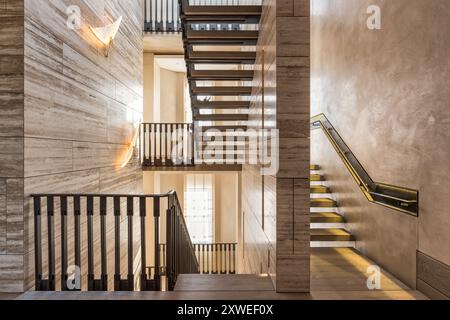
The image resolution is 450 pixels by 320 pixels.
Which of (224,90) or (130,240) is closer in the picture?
(130,240)

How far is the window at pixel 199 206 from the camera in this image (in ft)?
35.7

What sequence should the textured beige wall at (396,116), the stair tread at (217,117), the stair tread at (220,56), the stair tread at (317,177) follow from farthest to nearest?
the stair tread at (217,117)
the stair tread at (317,177)
the stair tread at (220,56)
the textured beige wall at (396,116)

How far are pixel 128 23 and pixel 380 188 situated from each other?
517 cm

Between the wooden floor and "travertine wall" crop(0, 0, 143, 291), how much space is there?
0.90m

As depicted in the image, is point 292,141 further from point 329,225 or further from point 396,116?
point 329,225

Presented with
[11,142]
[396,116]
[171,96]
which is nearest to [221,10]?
[396,116]

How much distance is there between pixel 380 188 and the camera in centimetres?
359

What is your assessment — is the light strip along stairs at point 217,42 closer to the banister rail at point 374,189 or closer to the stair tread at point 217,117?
the stair tread at point 217,117

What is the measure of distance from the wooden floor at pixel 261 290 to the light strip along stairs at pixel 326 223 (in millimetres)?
745

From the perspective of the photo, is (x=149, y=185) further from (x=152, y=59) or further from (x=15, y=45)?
(x=15, y=45)

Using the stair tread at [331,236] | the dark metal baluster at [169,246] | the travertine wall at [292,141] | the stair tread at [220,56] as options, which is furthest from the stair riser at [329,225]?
the stair tread at [220,56]

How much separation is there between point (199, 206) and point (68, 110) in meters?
7.75

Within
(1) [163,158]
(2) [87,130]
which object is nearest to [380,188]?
(2) [87,130]

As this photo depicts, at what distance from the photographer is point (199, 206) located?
11.0m
